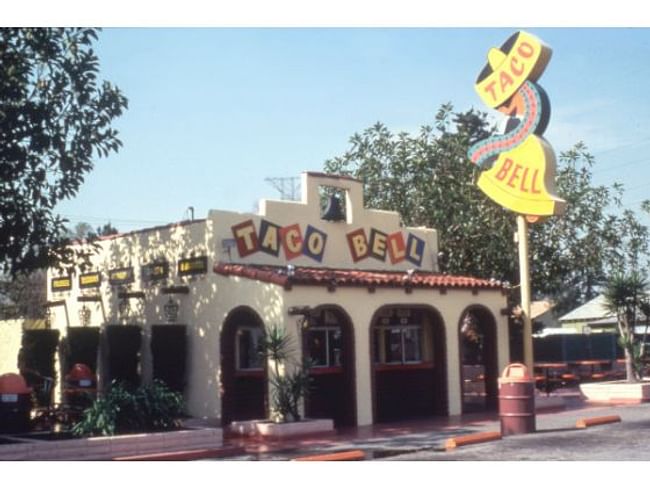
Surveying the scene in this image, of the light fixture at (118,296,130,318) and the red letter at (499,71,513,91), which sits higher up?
the red letter at (499,71,513,91)

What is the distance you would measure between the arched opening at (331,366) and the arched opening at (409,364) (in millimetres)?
989

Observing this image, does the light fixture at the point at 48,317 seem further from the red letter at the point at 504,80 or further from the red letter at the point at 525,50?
the red letter at the point at 525,50

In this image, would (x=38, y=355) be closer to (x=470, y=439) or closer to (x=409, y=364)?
(x=409, y=364)

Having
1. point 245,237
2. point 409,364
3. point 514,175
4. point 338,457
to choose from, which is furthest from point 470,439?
point 514,175

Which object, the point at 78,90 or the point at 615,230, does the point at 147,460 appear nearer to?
the point at 78,90

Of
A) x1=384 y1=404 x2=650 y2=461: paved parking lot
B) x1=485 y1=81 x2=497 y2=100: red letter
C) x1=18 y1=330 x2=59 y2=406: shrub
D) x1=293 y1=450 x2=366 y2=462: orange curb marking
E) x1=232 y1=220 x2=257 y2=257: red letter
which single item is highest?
x1=485 y1=81 x2=497 y2=100: red letter

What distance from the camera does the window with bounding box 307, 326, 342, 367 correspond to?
62.1 feet

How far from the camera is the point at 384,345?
797 inches

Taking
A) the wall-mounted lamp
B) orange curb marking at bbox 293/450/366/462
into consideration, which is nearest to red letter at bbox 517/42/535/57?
the wall-mounted lamp

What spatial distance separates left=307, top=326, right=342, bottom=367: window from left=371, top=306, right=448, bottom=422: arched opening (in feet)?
2.91

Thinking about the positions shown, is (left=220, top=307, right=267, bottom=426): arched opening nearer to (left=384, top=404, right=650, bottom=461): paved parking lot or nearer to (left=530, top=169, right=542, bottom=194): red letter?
(left=384, top=404, right=650, bottom=461): paved parking lot

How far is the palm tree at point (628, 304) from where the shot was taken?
2339 cm

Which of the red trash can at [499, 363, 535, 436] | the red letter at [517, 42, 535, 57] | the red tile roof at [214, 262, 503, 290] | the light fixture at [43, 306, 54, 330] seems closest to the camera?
the red trash can at [499, 363, 535, 436]

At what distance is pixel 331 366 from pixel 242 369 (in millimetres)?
1880
